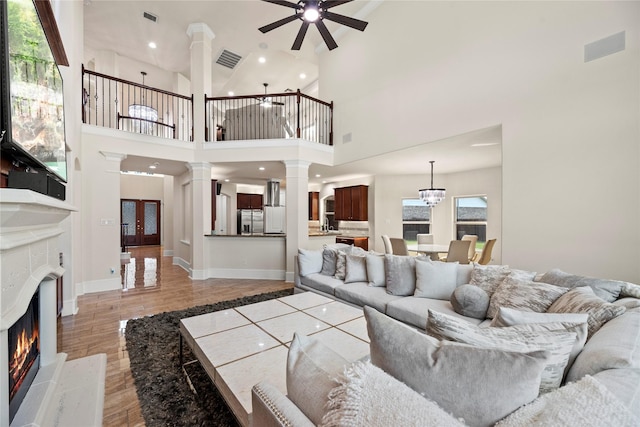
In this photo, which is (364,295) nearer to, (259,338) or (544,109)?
(259,338)

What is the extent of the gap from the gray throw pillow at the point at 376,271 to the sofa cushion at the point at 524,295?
1263mm

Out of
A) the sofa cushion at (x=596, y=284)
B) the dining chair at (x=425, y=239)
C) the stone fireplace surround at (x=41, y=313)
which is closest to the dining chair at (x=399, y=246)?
the dining chair at (x=425, y=239)

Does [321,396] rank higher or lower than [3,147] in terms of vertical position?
lower

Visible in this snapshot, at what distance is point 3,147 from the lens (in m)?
1.40

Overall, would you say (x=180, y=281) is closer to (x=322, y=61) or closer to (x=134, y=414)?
(x=134, y=414)

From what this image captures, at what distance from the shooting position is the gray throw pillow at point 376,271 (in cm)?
339

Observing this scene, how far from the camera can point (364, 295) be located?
10.3 feet

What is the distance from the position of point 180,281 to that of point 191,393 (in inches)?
151

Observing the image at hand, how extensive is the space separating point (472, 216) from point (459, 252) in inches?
99.7

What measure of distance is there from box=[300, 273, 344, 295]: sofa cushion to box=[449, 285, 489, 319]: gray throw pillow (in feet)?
4.95

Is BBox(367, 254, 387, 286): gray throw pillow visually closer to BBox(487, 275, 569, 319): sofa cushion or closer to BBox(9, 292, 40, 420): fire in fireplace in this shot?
BBox(487, 275, 569, 319): sofa cushion

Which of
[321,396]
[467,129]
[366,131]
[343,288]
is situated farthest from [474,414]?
[366,131]

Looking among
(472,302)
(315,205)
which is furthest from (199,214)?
(315,205)

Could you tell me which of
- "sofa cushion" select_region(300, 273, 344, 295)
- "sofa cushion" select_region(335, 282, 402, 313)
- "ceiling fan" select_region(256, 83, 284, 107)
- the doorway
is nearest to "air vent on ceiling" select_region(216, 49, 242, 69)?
"ceiling fan" select_region(256, 83, 284, 107)
